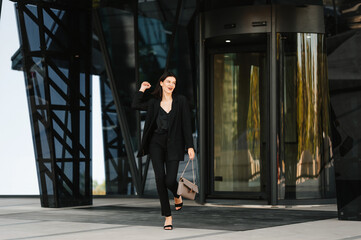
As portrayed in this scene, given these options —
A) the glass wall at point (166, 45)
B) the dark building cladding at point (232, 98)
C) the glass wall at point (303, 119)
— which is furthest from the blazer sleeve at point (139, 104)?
the glass wall at point (166, 45)

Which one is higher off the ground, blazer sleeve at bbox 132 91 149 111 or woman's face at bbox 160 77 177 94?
woman's face at bbox 160 77 177 94

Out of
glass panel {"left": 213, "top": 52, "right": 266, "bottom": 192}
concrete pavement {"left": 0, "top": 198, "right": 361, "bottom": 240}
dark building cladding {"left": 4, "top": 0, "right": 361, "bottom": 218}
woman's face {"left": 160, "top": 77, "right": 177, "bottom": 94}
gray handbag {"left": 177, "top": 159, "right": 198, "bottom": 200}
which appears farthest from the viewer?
glass panel {"left": 213, "top": 52, "right": 266, "bottom": 192}

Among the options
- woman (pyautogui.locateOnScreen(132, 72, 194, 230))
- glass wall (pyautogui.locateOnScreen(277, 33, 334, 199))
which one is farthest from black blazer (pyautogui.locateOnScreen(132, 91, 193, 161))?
glass wall (pyautogui.locateOnScreen(277, 33, 334, 199))

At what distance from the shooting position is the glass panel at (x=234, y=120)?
38.6ft

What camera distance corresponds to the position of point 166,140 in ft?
23.2

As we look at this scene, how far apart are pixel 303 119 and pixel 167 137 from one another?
4.64m

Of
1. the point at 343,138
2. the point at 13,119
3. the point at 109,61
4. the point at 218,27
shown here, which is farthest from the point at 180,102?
the point at 13,119

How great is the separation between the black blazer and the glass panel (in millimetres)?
4755

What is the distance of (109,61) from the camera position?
14.4 m

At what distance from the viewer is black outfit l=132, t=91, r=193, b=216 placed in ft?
23.0

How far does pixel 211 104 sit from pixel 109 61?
3.50m

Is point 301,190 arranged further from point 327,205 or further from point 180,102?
point 180,102

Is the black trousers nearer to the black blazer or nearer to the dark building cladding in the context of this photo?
the black blazer

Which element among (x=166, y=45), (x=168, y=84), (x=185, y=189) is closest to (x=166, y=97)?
(x=168, y=84)
